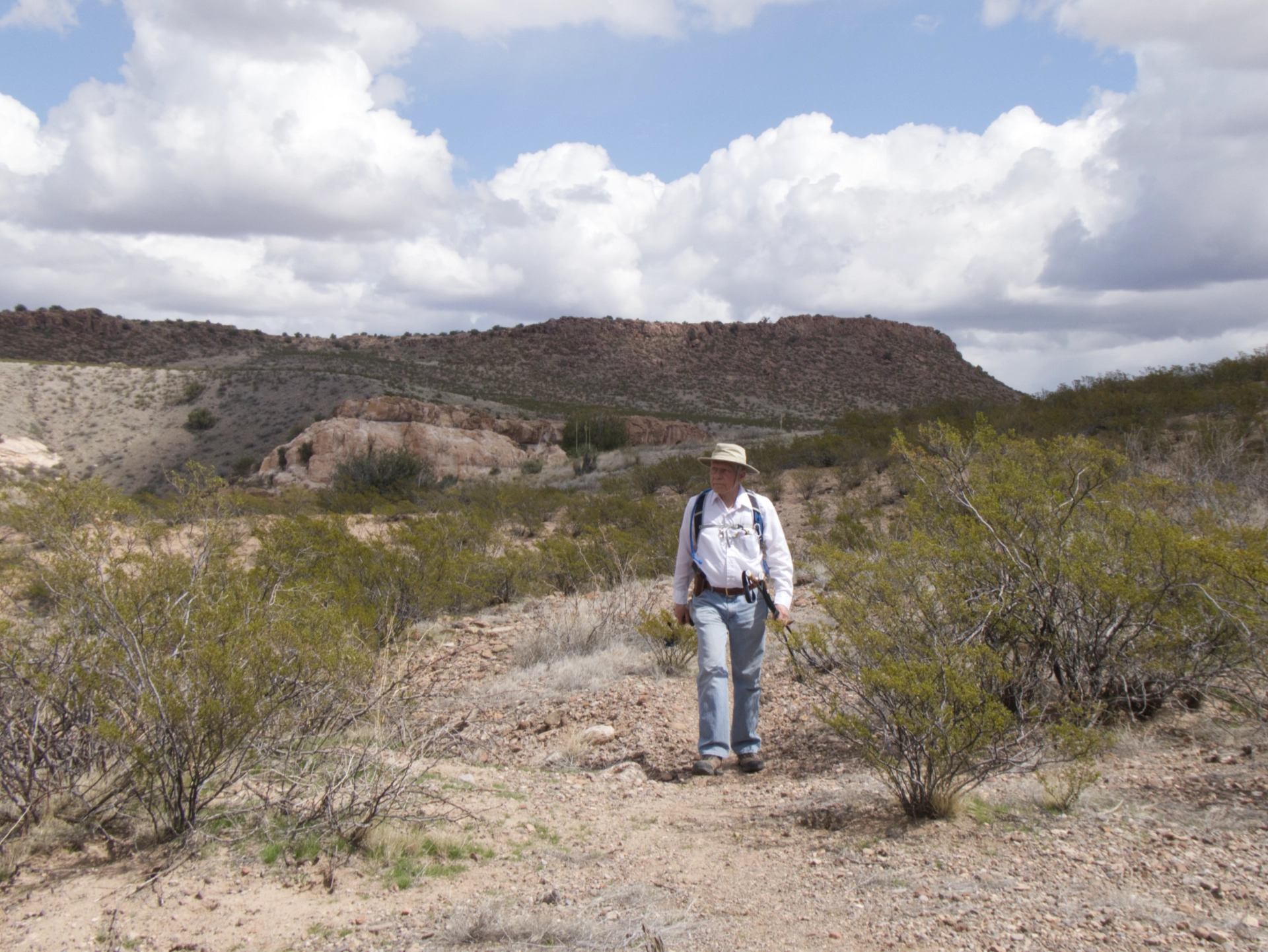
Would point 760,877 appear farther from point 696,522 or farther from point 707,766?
point 696,522

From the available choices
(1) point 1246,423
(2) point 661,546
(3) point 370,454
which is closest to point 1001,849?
(2) point 661,546

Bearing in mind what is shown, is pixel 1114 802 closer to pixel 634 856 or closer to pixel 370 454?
pixel 634 856

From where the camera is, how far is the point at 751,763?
15.0 feet

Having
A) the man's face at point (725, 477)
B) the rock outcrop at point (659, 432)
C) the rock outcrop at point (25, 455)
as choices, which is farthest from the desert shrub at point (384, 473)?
the man's face at point (725, 477)

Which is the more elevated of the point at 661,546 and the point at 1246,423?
the point at 1246,423

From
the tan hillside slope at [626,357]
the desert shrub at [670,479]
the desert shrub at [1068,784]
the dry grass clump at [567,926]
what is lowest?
the dry grass clump at [567,926]

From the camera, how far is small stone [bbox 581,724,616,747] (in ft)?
17.5

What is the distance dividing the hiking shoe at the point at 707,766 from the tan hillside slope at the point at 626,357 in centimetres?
4726

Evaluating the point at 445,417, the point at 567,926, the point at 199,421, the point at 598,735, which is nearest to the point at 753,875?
the point at 567,926

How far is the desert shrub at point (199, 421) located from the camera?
39344 millimetres

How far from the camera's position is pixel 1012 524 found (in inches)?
187

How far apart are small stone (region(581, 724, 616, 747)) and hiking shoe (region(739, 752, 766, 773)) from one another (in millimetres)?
1094

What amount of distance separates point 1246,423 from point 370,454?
73.5ft

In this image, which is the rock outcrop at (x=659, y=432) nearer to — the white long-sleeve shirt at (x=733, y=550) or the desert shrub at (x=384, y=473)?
the desert shrub at (x=384, y=473)
